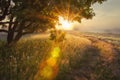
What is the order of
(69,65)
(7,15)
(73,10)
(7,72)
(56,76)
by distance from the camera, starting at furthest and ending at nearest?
(7,15) < (73,10) < (69,65) < (56,76) < (7,72)

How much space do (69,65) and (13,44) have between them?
8.94m

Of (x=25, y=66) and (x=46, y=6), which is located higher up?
(x=46, y=6)

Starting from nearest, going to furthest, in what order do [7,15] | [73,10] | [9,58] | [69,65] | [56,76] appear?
[56,76], [9,58], [69,65], [73,10], [7,15]

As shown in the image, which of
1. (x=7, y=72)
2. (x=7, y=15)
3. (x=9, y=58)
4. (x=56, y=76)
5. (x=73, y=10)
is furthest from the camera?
(x=7, y=15)

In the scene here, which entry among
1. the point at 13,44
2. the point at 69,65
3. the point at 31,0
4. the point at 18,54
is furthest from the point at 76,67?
the point at 13,44

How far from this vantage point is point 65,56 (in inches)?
1024

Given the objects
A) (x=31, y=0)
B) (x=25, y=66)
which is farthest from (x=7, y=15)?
(x=25, y=66)

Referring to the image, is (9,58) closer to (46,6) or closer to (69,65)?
(69,65)

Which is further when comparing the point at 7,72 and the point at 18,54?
the point at 18,54

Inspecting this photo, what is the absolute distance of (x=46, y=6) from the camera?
83.8 feet

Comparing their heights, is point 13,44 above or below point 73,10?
below

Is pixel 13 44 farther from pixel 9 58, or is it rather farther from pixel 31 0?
pixel 9 58

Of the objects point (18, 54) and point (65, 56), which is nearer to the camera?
point (18, 54)

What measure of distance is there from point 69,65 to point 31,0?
236 inches
